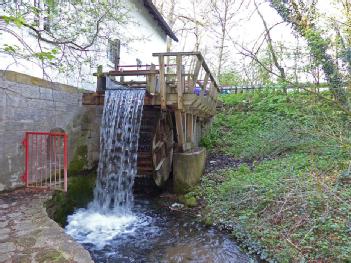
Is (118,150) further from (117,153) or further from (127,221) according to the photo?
(127,221)

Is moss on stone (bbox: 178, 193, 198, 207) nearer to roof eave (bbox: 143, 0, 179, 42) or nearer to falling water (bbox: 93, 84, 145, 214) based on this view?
falling water (bbox: 93, 84, 145, 214)

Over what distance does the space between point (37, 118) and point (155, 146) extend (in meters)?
3.55

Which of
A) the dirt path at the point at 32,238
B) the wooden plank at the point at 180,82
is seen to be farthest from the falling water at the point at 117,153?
the dirt path at the point at 32,238

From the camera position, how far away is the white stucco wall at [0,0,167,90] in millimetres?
6695

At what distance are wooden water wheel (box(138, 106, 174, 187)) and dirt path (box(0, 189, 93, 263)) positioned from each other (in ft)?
13.0

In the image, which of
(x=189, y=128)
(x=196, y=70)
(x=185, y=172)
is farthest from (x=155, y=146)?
(x=196, y=70)

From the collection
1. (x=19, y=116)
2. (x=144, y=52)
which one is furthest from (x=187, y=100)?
(x=144, y=52)

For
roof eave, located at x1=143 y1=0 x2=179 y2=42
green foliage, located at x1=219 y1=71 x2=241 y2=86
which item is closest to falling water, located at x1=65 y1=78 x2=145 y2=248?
green foliage, located at x1=219 y1=71 x2=241 y2=86

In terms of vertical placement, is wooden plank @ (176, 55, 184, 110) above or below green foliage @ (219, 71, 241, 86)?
below

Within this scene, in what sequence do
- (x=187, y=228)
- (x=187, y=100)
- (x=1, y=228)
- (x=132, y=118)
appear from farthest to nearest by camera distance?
(x=132, y=118), (x=187, y=100), (x=187, y=228), (x=1, y=228)

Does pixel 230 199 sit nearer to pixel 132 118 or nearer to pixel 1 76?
pixel 132 118

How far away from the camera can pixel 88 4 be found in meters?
4.75

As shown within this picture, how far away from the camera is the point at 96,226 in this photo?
20.4 feet

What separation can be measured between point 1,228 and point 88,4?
3.35 m
